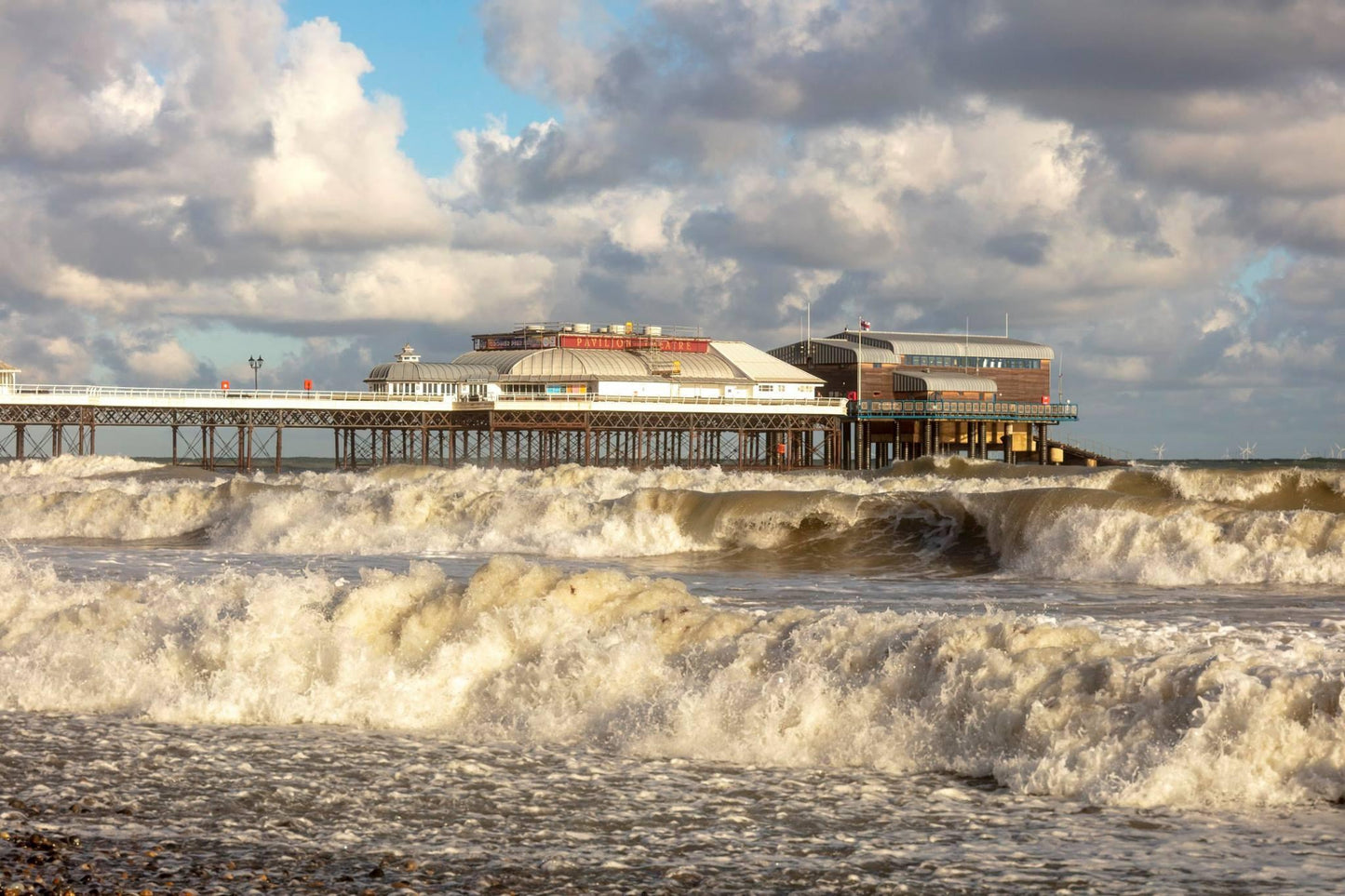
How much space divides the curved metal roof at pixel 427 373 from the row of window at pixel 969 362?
26.0 m

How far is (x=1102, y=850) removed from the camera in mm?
6699

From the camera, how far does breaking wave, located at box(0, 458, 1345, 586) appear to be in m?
21.0

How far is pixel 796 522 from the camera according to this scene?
2612 centimetres

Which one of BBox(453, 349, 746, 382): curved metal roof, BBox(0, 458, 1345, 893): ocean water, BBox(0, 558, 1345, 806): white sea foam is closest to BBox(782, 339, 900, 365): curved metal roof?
BBox(453, 349, 746, 382): curved metal roof

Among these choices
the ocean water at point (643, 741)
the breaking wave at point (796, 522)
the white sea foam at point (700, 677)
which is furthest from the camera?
the breaking wave at point (796, 522)

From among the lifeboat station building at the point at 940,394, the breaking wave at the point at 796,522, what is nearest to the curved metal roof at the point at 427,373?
the lifeboat station building at the point at 940,394

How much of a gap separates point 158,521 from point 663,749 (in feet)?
84.4

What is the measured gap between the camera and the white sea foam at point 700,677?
807 cm

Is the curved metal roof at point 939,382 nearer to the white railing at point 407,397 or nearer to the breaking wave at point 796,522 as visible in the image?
the white railing at point 407,397

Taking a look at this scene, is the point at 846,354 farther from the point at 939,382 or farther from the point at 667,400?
the point at 667,400

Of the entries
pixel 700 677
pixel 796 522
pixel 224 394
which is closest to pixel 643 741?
pixel 700 677

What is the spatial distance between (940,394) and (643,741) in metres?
73.4

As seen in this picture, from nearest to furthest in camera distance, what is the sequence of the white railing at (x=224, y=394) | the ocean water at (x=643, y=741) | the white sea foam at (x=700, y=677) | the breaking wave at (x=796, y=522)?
the ocean water at (x=643, y=741) < the white sea foam at (x=700, y=677) < the breaking wave at (x=796, y=522) < the white railing at (x=224, y=394)

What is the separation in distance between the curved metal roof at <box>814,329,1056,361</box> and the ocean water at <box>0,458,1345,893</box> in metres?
68.8
